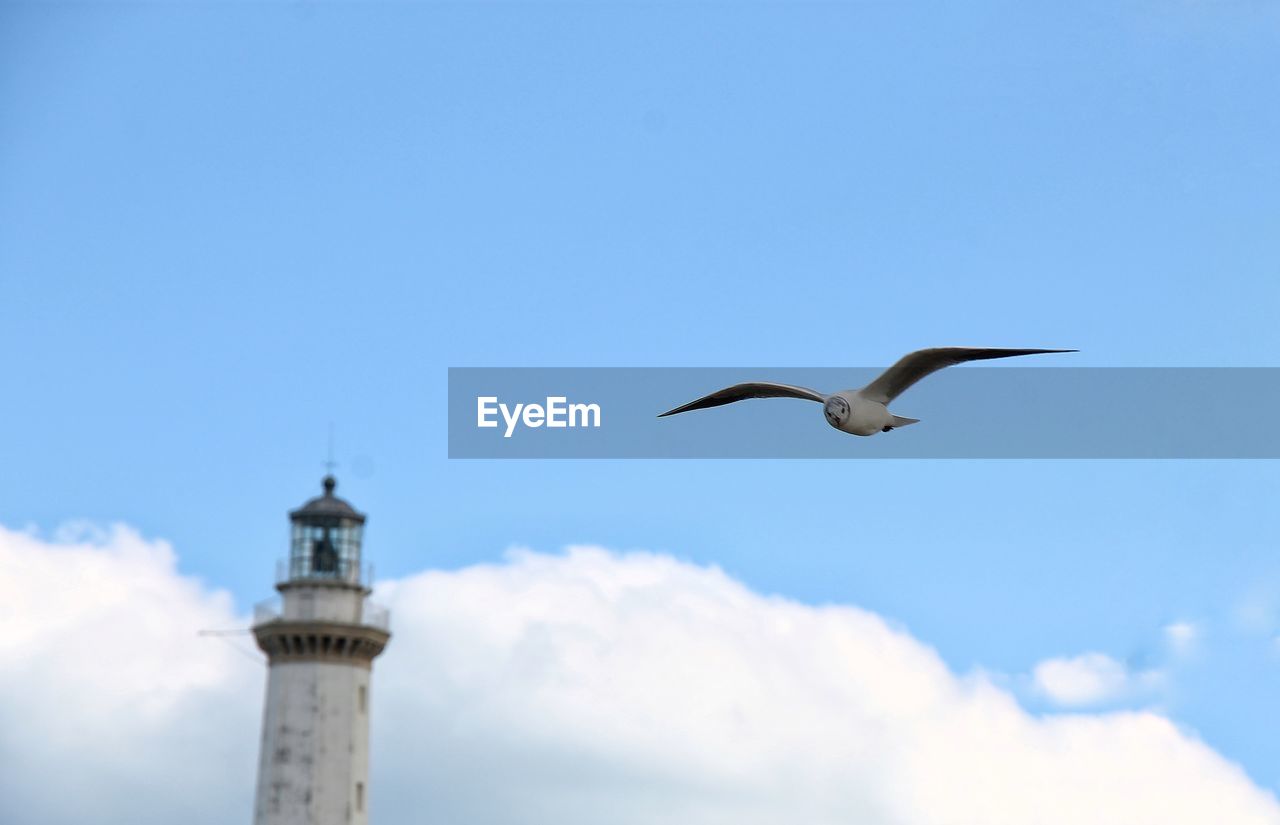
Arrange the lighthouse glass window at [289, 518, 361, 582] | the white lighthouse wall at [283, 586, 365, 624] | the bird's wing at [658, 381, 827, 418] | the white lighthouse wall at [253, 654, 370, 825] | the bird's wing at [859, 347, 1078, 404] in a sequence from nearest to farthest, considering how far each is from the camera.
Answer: the bird's wing at [859, 347, 1078, 404] → the bird's wing at [658, 381, 827, 418] → the white lighthouse wall at [253, 654, 370, 825] → the white lighthouse wall at [283, 586, 365, 624] → the lighthouse glass window at [289, 518, 361, 582]

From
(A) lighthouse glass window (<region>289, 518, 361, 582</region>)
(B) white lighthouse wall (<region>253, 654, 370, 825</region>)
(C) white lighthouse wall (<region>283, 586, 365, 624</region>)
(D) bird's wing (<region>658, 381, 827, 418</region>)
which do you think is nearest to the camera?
(D) bird's wing (<region>658, 381, 827, 418</region>)

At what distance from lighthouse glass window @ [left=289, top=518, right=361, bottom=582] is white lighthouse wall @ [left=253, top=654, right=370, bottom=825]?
221 inches

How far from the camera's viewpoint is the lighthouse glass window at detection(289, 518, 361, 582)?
397ft

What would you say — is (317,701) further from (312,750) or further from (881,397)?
(881,397)

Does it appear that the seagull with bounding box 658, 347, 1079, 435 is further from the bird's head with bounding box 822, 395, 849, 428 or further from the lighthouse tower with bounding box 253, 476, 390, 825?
the lighthouse tower with bounding box 253, 476, 390, 825

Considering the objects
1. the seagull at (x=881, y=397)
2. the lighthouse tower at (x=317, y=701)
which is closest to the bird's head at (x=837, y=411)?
the seagull at (x=881, y=397)

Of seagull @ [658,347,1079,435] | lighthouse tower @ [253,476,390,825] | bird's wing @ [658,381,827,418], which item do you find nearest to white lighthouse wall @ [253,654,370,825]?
lighthouse tower @ [253,476,390,825]

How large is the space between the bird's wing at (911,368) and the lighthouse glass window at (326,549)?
6835cm

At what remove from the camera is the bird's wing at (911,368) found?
53.2m

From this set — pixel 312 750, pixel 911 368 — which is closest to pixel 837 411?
pixel 911 368

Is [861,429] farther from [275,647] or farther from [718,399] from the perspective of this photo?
[275,647]

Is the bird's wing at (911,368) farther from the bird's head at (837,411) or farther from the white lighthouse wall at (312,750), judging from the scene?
the white lighthouse wall at (312,750)

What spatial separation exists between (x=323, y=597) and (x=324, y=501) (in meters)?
7.26

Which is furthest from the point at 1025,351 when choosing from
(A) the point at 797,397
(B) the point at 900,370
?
(A) the point at 797,397
